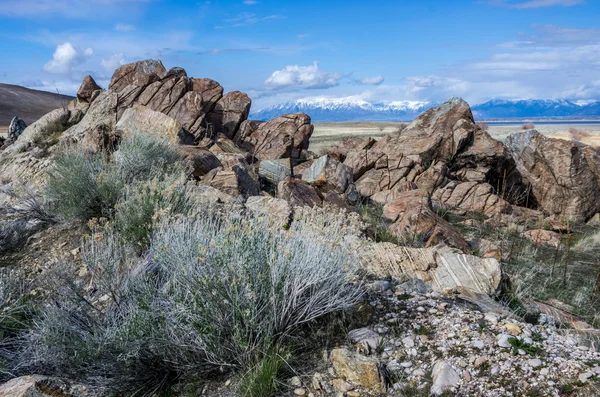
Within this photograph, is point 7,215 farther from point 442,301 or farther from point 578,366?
point 578,366

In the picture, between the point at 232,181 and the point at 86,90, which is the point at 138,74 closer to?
the point at 86,90

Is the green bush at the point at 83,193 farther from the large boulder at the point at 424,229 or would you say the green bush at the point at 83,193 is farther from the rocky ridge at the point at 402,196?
the large boulder at the point at 424,229

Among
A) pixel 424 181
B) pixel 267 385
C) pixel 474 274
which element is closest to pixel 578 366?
pixel 267 385

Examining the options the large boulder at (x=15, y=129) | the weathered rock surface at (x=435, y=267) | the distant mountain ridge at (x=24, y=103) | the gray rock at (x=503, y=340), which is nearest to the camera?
the gray rock at (x=503, y=340)

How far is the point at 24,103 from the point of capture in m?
95.4

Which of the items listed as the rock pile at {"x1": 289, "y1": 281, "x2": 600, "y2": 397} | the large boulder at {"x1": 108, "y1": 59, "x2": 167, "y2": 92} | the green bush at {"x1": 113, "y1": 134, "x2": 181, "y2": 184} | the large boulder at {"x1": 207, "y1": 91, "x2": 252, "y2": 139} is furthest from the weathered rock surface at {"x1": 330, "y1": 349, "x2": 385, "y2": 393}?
the large boulder at {"x1": 108, "y1": 59, "x2": 167, "y2": 92}

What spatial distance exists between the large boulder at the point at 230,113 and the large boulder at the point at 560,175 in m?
9.90

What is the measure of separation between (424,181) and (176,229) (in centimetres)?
1183

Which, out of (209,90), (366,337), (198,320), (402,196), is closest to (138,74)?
(209,90)

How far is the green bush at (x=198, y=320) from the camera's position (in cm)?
397

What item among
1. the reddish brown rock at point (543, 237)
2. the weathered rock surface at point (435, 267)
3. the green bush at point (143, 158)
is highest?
the green bush at point (143, 158)

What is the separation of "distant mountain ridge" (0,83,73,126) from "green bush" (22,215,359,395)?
83.6 metres

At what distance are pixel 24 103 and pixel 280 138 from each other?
308ft

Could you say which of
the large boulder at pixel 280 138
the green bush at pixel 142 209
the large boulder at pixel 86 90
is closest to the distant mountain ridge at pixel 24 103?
the large boulder at pixel 86 90
